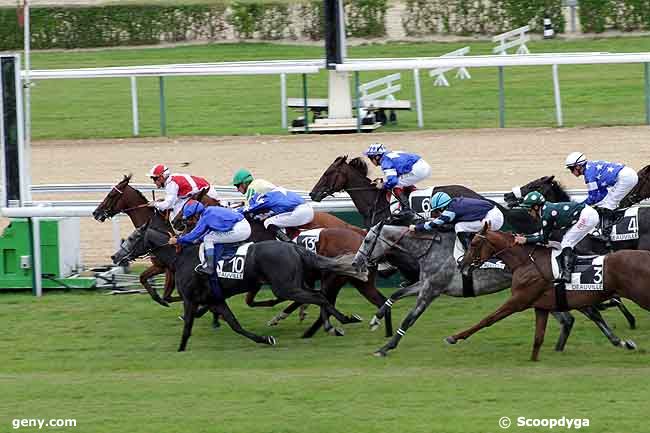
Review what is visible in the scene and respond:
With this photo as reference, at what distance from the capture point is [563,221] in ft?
33.8

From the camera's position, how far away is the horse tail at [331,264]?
1088 cm

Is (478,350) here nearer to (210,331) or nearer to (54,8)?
(210,331)

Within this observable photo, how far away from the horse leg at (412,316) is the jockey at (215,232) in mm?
1456

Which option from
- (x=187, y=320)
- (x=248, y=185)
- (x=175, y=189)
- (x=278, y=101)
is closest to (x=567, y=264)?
(x=187, y=320)

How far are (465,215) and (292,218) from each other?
1573 millimetres

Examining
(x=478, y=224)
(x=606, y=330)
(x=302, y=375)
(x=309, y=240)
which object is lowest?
(x=302, y=375)

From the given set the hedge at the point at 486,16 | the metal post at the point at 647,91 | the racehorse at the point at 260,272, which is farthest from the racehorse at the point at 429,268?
the hedge at the point at 486,16

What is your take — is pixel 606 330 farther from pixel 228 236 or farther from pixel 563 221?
pixel 228 236

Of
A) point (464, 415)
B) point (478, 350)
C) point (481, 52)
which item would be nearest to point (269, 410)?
point (464, 415)

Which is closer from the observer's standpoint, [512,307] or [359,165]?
[512,307]

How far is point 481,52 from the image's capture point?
24297mm

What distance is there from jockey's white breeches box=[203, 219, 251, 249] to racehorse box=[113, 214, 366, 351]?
133 mm

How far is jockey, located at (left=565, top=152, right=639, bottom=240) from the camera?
37.3 ft

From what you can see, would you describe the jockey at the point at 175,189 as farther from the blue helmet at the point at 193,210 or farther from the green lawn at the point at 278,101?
the green lawn at the point at 278,101
